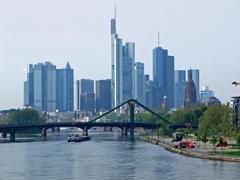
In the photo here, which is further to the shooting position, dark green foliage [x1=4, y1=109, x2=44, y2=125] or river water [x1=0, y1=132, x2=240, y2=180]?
dark green foliage [x1=4, y1=109, x2=44, y2=125]

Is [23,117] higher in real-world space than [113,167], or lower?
higher

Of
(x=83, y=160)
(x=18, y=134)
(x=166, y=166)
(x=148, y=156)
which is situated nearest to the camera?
(x=166, y=166)

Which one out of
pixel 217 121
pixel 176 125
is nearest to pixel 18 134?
pixel 176 125

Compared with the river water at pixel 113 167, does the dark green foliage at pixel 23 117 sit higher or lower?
higher

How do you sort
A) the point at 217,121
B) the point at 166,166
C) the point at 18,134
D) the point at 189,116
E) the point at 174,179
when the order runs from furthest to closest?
the point at 18,134
the point at 189,116
the point at 217,121
the point at 166,166
the point at 174,179

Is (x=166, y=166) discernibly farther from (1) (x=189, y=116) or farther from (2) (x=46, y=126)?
(1) (x=189, y=116)

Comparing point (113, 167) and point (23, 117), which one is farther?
point (23, 117)

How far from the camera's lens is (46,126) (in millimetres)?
103125

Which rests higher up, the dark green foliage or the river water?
the dark green foliage

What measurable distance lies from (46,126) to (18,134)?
23418 mm

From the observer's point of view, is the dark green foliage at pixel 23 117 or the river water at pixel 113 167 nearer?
the river water at pixel 113 167

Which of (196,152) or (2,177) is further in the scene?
(196,152)

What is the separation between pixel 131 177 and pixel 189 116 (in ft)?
250

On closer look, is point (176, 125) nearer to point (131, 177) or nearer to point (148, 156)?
point (148, 156)
